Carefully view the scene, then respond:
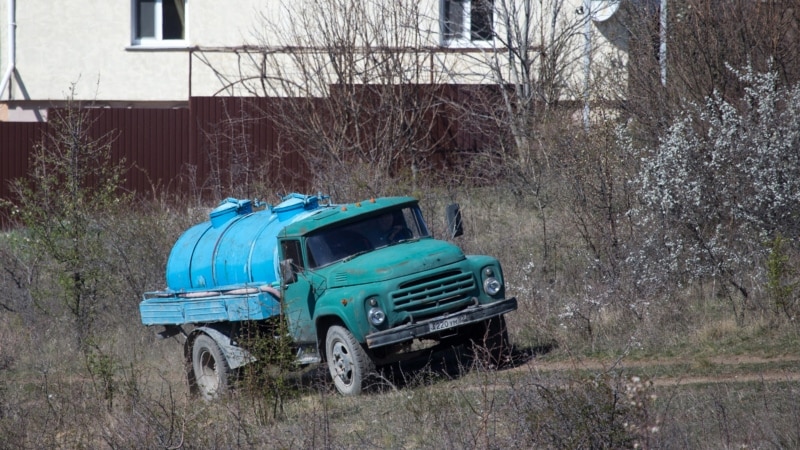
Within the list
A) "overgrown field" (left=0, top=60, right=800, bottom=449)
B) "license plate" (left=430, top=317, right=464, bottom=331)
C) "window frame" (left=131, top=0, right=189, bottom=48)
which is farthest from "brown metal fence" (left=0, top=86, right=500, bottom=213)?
"license plate" (left=430, top=317, right=464, bottom=331)

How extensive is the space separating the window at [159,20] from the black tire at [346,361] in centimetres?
1504

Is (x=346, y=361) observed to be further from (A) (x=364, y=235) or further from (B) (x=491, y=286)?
(B) (x=491, y=286)

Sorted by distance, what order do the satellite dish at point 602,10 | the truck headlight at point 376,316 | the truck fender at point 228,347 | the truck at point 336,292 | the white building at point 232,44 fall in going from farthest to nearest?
the white building at point 232,44
the satellite dish at point 602,10
the truck fender at point 228,347
the truck at point 336,292
the truck headlight at point 376,316

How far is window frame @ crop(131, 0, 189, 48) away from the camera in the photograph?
883 inches

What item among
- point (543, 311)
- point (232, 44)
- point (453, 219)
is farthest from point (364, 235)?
point (232, 44)

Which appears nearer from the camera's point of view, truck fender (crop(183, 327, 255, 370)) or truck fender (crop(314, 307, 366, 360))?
truck fender (crop(314, 307, 366, 360))

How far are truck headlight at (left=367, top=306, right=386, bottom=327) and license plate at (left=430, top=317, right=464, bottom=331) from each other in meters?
0.49

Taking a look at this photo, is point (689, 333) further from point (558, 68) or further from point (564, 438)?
point (558, 68)

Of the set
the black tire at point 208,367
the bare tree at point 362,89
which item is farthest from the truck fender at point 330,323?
the bare tree at point 362,89

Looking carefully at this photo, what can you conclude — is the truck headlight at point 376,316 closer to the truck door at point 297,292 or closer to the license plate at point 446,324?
the license plate at point 446,324

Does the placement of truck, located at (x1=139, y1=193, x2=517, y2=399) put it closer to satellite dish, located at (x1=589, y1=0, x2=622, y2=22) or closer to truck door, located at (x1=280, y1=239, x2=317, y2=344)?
truck door, located at (x1=280, y1=239, x2=317, y2=344)

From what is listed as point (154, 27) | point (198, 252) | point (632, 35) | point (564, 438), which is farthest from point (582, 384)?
point (154, 27)

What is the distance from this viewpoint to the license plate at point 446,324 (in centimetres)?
920

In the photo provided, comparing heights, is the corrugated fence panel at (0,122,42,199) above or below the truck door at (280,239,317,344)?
above
